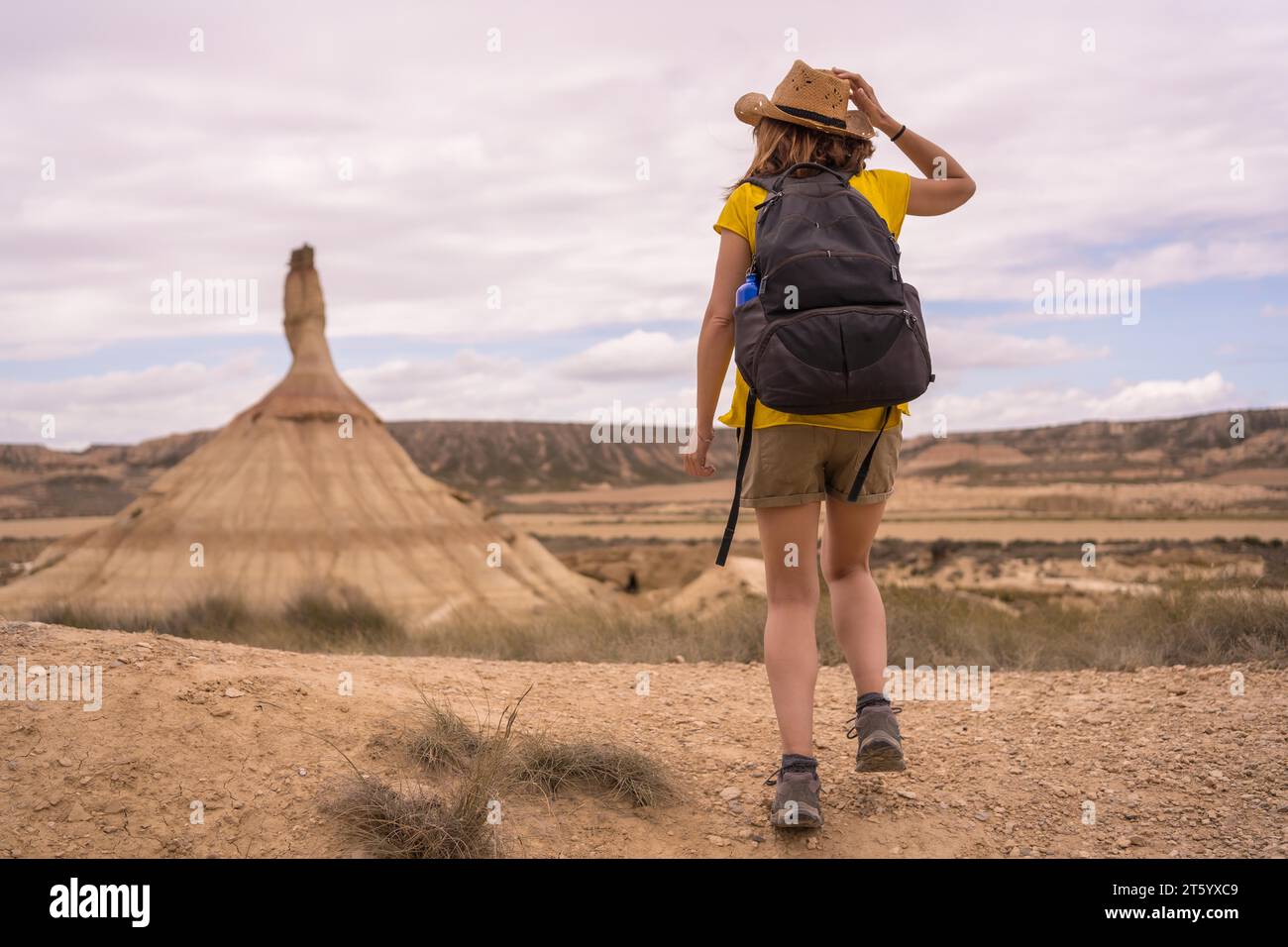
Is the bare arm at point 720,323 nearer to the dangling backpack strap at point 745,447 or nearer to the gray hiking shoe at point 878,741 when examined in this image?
the dangling backpack strap at point 745,447

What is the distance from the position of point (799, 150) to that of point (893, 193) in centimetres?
32

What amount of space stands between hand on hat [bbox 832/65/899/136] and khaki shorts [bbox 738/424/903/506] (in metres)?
1.00

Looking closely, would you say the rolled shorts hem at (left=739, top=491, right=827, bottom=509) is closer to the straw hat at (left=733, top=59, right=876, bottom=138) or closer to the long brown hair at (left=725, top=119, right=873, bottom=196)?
the long brown hair at (left=725, top=119, right=873, bottom=196)

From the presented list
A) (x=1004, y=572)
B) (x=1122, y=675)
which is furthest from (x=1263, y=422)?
(x=1122, y=675)

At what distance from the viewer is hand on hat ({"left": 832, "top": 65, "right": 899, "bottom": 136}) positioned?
317 cm

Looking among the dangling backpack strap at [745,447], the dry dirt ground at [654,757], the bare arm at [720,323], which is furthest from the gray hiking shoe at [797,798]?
the bare arm at [720,323]

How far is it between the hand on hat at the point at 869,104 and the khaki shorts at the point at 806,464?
1.00 meters

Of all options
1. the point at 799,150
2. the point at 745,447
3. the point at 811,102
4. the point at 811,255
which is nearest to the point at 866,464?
the point at 745,447

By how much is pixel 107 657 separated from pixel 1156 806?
147 inches

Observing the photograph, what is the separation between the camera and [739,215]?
114 inches

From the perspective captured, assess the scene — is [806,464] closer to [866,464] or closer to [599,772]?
[866,464]

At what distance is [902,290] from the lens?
2793mm

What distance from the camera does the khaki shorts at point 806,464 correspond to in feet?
9.30

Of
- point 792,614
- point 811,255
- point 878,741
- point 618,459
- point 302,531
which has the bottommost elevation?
point 878,741
